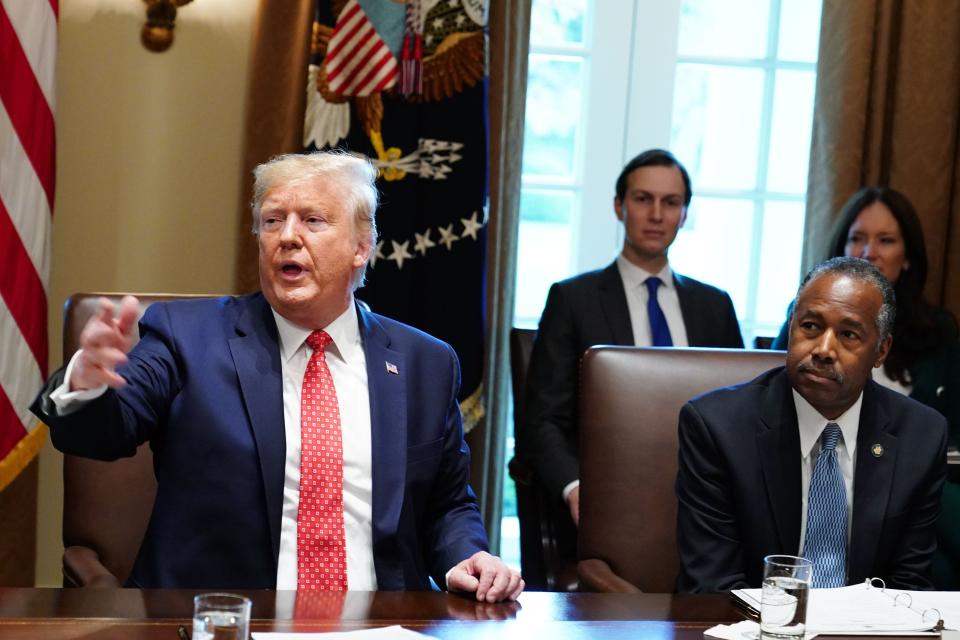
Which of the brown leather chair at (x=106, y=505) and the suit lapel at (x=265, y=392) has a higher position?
the suit lapel at (x=265, y=392)

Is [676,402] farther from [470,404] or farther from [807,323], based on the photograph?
[470,404]

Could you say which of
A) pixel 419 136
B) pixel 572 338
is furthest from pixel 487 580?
pixel 419 136

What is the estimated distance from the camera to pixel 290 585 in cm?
219

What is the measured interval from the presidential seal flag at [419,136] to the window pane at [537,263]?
0.60 metres

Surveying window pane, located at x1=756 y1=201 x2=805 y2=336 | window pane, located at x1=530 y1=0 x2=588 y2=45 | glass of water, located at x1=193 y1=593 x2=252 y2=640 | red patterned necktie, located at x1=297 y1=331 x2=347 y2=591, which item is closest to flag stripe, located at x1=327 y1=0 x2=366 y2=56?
window pane, located at x1=530 y1=0 x2=588 y2=45

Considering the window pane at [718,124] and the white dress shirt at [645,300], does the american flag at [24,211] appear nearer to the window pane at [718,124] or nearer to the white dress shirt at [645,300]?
the white dress shirt at [645,300]

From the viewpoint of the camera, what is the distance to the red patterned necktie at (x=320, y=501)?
220 cm

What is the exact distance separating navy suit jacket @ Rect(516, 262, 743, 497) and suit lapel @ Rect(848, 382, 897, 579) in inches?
43.4

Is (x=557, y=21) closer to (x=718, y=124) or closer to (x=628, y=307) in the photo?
(x=718, y=124)

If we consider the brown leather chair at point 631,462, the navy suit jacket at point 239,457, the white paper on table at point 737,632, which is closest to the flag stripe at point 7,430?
the navy suit jacket at point 239,457

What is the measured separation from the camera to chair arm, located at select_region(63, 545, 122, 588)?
2268mm

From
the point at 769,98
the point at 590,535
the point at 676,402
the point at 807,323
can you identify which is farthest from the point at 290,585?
the point at 769,98

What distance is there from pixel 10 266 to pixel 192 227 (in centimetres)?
76

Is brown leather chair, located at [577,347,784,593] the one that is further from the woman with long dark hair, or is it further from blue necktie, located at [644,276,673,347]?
blue necktie, located at [644,276,673,347]
